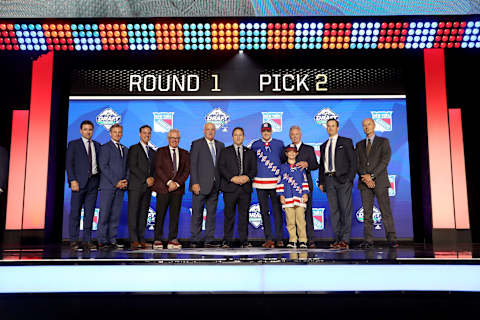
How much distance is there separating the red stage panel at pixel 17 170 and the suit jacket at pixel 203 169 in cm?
315

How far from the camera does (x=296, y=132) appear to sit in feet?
20.2

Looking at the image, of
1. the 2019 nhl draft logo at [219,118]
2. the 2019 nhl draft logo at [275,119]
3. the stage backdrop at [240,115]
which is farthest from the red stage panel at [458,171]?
the 2019 nhl draft logo at [219,118]

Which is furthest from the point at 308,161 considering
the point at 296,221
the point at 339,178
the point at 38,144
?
the point at 38,144

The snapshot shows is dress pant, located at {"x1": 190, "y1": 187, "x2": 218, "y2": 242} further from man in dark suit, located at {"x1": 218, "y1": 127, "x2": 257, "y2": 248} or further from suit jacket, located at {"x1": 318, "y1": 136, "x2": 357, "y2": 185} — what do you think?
suit jacket, located at {"x1": 318, "y1": 136, "x2": 357, "y2": 185}

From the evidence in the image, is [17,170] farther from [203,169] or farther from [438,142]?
[438,142]

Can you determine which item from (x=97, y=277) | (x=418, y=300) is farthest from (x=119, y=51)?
(x=418, y=300)

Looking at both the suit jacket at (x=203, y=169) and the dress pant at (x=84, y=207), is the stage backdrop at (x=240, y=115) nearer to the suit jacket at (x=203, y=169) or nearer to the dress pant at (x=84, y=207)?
the suit jacket at (x=203, y=169)

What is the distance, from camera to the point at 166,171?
5.67m

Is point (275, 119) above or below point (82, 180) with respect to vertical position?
above

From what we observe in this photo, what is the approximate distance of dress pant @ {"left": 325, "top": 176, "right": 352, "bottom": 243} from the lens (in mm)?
5523

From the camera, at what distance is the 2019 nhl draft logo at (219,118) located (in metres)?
7.49

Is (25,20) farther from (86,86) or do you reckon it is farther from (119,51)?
(86,86)

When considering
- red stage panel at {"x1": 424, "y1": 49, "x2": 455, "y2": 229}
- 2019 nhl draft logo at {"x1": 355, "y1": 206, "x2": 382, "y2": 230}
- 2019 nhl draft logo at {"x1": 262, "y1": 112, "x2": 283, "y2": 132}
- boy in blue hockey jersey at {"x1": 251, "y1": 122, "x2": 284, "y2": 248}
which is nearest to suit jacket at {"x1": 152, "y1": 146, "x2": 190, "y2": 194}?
boy in blue hockey jersey at {"x1": 251, "y1": 122, "x2": 284, "y2": 248}

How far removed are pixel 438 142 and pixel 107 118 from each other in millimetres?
5594
